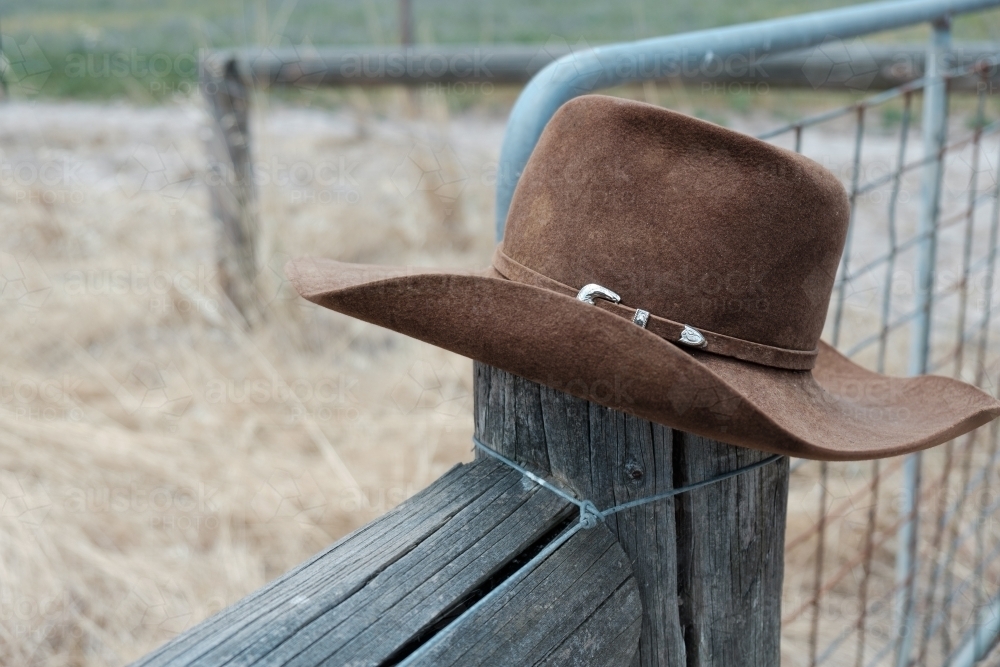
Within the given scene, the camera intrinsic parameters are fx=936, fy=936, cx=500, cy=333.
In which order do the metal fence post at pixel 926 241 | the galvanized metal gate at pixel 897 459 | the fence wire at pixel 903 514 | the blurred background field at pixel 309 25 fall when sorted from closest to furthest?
the galvanized metal gate at pixel 897 459, the fence wire at pixel 903 514, the metal fence post at pixel 926 241, the blurred background field at pixel 309 25

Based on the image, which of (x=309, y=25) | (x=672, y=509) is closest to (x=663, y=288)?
(x=672, y=509)

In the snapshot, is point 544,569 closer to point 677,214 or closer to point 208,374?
point 677,214

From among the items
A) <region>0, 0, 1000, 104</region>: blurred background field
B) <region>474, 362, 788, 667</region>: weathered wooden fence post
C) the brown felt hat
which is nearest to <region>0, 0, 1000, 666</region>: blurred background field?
<region>474, 362, 788, 667</region>: weathered wooden fence post

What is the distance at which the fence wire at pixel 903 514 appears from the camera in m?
1.77

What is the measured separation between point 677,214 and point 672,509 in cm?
29

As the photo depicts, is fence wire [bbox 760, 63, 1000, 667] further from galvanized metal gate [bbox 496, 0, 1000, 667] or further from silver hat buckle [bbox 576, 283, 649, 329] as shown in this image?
silver hat buckle [bbox 576, 283, 649, 329]

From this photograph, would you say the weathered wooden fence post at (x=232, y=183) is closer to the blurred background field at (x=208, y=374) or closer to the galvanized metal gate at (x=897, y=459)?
the blurred background field at (x=208, y=374)

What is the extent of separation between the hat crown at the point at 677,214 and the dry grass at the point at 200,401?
1.70 m

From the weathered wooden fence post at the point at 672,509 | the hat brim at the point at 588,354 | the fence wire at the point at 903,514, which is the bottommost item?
the fence wire at the point at 903,514

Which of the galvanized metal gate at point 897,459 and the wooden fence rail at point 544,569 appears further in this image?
the galvanized metal gate at point 897,459

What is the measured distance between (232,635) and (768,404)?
511 millimetres

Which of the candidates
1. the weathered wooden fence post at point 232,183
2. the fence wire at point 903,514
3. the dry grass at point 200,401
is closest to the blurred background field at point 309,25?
the dry grass at point 200,401

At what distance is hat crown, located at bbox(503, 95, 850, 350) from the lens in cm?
87

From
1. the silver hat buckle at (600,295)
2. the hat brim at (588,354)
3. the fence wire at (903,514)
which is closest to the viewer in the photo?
the hat brim at (588,354)
